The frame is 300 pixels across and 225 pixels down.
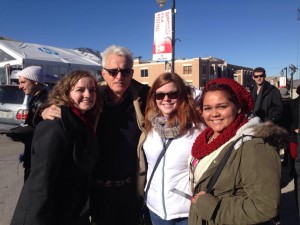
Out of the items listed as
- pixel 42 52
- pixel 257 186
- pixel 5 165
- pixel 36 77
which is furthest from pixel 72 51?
pixel 257 186

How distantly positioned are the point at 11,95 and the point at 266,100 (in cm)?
736

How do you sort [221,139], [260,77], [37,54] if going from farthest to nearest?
[37,54]
[260,77]
[221,139]

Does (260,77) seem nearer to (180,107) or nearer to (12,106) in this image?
(180,107)

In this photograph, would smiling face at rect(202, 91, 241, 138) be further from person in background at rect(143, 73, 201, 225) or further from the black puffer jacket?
the black puffer jacket

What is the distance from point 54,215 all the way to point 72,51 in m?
18.1

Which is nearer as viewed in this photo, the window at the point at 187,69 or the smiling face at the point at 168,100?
the smiling face at the point at 168,100

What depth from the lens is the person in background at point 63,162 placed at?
1.78m

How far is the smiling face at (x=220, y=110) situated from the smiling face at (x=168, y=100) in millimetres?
604

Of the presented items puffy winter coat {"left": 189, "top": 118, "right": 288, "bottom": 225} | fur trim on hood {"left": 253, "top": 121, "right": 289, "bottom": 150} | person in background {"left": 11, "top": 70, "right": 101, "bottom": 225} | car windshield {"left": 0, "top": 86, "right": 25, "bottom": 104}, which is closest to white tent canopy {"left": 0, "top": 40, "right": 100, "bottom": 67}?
car windshield {"left": 0, "top": 86, "right": 25, "bottom": 104}

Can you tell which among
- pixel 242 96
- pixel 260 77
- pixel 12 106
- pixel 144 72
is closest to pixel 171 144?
pixel 242 96

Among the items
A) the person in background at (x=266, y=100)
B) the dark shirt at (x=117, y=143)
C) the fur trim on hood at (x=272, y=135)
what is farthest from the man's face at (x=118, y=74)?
the person in background at (x=266, y=100)

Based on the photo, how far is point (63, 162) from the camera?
1.89 meters

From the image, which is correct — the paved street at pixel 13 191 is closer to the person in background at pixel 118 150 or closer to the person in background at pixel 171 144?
the person in background at pixel 118 150

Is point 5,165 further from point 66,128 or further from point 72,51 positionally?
point 72,51
